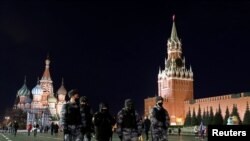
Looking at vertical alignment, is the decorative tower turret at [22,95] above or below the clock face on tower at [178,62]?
below

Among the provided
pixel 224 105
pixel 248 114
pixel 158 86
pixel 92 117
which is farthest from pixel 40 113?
pixel 92 117

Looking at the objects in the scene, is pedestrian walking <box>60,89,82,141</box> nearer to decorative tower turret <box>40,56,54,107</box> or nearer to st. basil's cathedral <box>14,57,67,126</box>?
st. basil's cathedral <box>14,57,67,126</box>

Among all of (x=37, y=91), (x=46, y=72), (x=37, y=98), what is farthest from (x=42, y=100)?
(x=46, y=72)

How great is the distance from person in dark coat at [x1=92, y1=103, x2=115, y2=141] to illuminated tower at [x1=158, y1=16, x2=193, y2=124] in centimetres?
8814

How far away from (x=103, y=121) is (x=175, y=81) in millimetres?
94707

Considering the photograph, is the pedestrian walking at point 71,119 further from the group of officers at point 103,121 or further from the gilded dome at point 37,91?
the gilded dome at point 37,91

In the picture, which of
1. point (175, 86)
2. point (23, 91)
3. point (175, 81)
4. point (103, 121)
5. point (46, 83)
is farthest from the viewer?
point (46, 83)

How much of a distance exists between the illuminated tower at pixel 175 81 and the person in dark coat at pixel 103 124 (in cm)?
8814

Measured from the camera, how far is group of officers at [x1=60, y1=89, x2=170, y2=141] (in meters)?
9.16

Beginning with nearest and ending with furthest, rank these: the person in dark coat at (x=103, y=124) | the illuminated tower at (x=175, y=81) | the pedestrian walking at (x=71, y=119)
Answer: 1. the pedestrian walking at (x=71, y=119)
2. the person in dark coat at (x=103, y=124)
3. the illuminated tower at (x=175, y=81)

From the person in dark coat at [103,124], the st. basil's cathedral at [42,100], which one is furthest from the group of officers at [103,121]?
the st. basil's cathedral at [42,100]

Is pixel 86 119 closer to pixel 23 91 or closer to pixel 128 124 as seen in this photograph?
pixel 128 124

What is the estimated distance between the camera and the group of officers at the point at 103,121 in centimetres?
916

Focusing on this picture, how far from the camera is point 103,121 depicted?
954 centimetres
